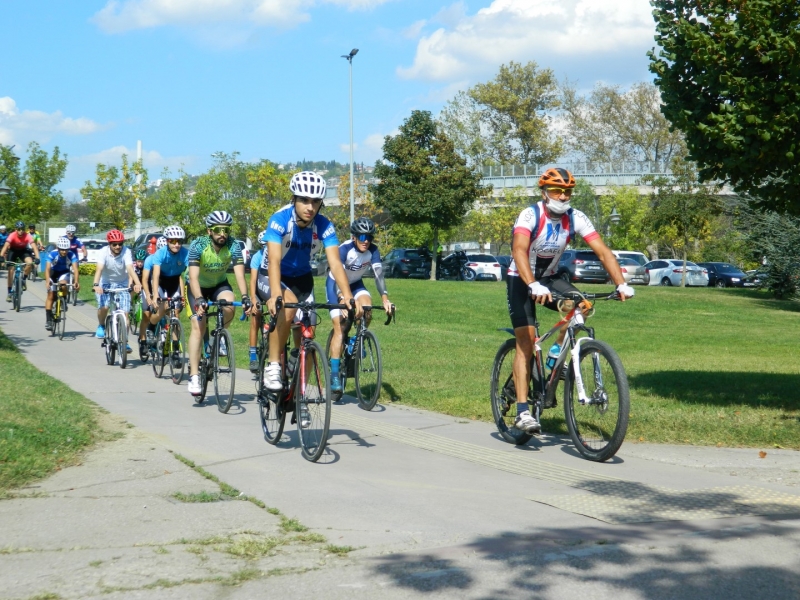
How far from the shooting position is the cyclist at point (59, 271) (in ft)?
58.7

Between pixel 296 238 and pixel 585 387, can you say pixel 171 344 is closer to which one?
pixel 296 238

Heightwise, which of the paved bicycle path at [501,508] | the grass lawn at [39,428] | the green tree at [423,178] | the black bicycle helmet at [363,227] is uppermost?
the green tree at [423,178]

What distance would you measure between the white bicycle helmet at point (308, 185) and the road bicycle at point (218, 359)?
7.34 feet

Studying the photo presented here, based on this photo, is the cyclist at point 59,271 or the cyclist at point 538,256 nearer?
the cyclist at point 538,256

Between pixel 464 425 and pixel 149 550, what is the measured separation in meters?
4.57

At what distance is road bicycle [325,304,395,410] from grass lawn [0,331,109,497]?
8.47 ft

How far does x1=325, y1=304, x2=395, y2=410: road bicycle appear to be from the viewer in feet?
32.4

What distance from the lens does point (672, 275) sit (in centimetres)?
4600

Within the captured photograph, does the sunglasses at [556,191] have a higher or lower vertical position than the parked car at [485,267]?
higher

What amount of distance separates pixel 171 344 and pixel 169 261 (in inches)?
42.8

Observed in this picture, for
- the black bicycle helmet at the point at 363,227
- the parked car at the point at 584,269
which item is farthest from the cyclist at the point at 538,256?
the parked car at the point at 584,269

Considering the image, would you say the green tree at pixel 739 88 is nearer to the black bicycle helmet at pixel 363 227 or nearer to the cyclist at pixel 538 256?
the cyclist at pixel 538 256

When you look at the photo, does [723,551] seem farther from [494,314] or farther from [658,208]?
[658,208]

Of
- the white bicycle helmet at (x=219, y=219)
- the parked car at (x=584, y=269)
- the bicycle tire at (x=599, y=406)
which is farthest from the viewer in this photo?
the parked car at (x=584, y=269)
